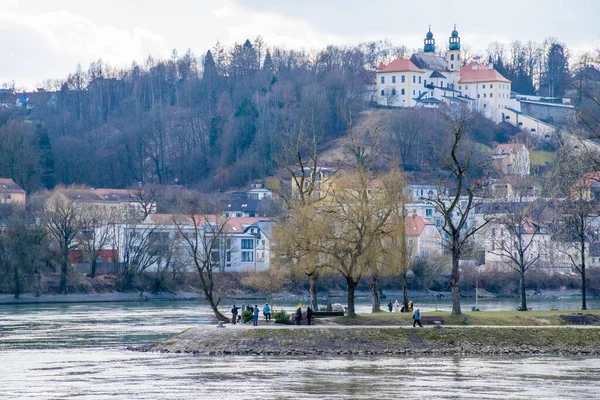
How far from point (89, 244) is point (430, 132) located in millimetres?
70601

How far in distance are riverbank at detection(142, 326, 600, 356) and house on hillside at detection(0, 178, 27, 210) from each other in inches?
3802

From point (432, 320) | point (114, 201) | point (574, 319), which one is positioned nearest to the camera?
point (432, 320)

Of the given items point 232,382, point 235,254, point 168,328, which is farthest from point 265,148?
point 232,382

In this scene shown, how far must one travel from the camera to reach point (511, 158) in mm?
170625

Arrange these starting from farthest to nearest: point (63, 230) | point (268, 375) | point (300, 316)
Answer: point (63, 230)
point (300, 316)
point (268, 375)

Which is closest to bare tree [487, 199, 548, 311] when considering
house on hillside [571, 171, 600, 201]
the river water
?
house on hillside [571, 171, 600, 201]

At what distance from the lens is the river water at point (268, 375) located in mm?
37656

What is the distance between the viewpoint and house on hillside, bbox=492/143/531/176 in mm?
154750

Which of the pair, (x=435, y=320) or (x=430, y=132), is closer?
(x=435, y=320)

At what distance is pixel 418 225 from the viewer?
437ft

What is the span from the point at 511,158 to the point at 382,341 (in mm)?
123989

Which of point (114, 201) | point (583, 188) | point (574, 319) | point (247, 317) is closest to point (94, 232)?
point (114, 201)

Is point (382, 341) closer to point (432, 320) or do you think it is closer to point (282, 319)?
point (432, 320)

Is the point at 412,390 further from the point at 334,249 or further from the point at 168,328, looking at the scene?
the point at 168,328
